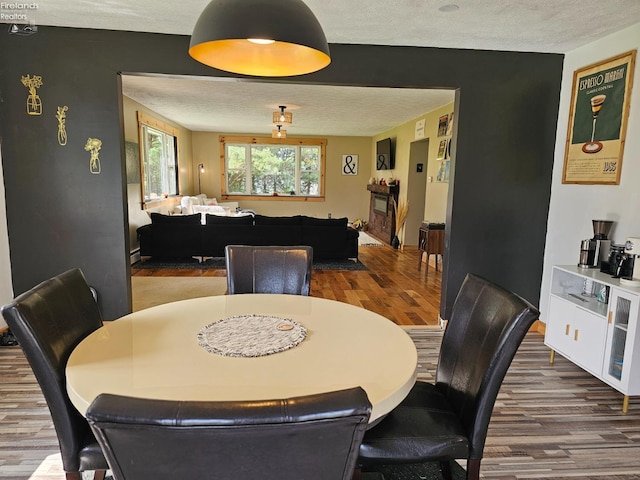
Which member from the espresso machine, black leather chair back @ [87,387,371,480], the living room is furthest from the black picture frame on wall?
black leather chair back @ [87,387,371,480]

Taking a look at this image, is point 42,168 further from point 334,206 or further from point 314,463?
point 334,206

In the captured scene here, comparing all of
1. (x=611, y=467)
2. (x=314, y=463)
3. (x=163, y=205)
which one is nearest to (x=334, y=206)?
(x=163, y=205)

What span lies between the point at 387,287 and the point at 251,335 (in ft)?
12.3

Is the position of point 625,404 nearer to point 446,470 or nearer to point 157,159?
point 446,470

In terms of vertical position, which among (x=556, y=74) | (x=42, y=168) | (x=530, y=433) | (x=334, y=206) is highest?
(x=556, y=74)

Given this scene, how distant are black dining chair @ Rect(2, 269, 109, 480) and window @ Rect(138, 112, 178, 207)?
5420 millimetres

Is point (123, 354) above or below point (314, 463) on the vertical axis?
below

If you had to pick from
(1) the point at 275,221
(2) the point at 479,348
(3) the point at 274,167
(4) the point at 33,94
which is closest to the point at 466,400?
(2) the point at 479,348

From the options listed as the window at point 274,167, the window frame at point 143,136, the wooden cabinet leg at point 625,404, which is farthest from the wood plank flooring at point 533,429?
the window at point 274,167

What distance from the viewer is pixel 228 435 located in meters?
0.61

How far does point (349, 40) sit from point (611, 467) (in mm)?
3075

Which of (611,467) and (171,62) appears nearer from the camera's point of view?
(611,467)

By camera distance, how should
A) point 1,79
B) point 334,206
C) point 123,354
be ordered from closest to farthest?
point 123,354 < point 1,79 < point 334,206

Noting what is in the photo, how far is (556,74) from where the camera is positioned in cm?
343
